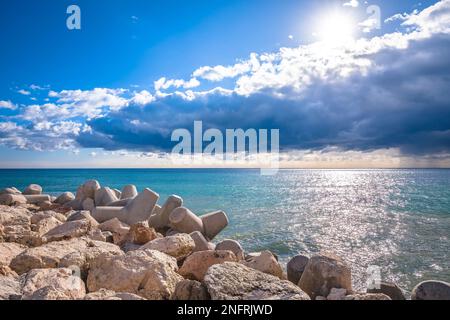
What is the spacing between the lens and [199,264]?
267 inches

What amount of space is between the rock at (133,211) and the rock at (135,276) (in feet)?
27.1

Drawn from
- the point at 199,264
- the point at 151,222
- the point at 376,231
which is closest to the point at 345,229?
the point at 376,231

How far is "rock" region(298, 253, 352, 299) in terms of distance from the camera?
608 cm

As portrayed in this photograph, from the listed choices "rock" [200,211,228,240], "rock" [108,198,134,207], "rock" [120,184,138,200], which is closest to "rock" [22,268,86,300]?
"rock" [200,211,228,240]

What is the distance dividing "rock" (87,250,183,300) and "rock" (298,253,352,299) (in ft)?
7.74

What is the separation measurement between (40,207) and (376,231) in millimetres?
17708

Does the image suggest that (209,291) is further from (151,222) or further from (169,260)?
(151,222)

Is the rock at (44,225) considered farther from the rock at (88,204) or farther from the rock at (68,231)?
the rock at (88,204)

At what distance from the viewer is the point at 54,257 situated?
645 cm

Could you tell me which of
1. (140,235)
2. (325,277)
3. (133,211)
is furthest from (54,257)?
(133,211)

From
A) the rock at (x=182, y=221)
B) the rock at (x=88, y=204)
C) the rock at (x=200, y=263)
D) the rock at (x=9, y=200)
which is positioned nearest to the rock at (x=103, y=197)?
the rock at (x=88, y=204)

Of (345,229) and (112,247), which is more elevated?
(112,247)

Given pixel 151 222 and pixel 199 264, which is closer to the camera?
pixel 199 264
